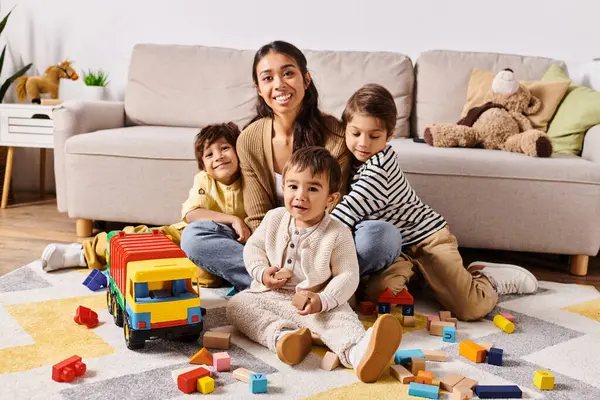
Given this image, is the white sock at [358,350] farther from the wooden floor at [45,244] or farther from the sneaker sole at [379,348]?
the wooden floor at [45,244]

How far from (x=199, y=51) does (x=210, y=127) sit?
A: 3.78 ft

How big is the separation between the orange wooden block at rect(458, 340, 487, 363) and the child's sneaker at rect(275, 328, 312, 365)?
39 centimetres

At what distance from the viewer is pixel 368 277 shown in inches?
78.8

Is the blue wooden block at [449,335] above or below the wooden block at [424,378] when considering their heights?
below

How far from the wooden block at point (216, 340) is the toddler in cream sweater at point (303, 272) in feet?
0.25

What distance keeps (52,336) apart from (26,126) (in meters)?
1.82

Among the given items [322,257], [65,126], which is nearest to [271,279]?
[322,257]

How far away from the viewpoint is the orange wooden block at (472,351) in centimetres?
155

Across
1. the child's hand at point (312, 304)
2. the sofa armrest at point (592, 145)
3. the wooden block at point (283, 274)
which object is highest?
the sofa armrest at point (592, 145)

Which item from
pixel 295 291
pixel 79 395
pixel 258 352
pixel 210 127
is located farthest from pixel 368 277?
pixel 79 395

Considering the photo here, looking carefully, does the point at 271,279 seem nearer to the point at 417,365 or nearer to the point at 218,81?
the point at 417,365

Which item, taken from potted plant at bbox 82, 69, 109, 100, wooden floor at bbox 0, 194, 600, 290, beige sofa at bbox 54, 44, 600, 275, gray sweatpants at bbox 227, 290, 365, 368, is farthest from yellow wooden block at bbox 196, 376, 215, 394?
potted plant at bbox 82, 69, 109, 100

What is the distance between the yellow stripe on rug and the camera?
1503 mm

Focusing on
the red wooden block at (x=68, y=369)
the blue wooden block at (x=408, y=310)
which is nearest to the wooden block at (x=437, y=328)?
the blue wooden block at (x=408, y=310)
